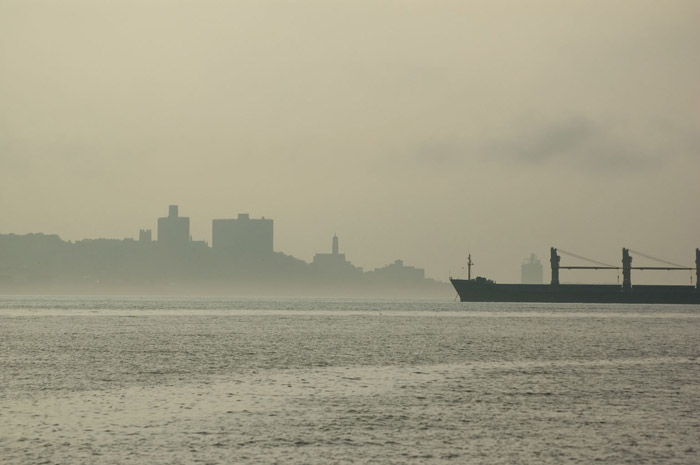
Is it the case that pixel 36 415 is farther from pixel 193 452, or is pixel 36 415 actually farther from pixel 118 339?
pixel 118 339

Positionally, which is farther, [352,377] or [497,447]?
[352,377]

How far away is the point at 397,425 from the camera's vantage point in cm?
2781

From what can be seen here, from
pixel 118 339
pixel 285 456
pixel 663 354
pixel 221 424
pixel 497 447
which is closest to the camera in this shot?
pixel 285 456

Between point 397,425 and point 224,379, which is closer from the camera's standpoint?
point 397,425

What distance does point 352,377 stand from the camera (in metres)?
43.5

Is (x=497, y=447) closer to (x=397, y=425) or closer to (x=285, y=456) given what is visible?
(x=397, y=425)

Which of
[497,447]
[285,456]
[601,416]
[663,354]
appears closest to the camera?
[285,456]

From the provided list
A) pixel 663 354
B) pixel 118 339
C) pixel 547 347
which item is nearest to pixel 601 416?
pixel 663 354

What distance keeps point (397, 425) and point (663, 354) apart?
39432 millimetres

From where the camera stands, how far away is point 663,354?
200 feet

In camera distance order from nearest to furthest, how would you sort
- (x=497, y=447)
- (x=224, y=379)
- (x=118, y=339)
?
(x=497, y=447)
(x=224, y=379)
(x=118, y=339)

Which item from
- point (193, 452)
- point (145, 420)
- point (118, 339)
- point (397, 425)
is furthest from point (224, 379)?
point (118, 339)

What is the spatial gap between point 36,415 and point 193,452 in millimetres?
8928

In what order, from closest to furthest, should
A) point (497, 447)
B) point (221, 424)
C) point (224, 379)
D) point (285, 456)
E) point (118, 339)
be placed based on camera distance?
point (285, 456), point (497, 447), point (221, 424), point (224, 379), point (118, 339)
